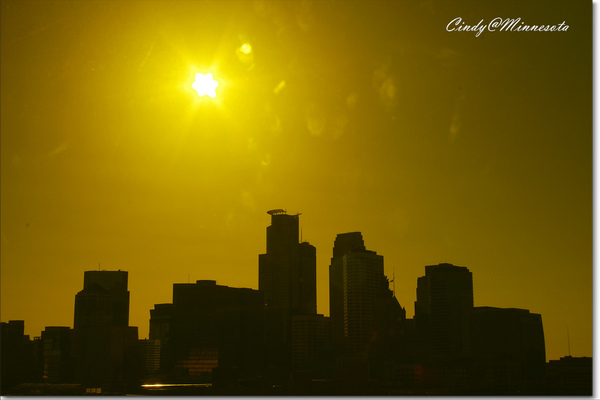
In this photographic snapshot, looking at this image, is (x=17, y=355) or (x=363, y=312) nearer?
(x=17, y=355)

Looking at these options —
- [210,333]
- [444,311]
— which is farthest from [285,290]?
[444,311]

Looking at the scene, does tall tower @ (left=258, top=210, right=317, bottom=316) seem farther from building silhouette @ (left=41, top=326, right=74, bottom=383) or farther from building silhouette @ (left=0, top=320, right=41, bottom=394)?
building silhouette @ (left=0, top=320, right=41, bottom=394)

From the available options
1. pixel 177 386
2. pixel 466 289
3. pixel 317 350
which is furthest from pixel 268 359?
pixel 466 289

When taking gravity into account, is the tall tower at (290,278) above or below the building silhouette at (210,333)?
above

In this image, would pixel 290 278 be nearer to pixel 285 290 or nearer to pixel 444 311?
pixel 285 290

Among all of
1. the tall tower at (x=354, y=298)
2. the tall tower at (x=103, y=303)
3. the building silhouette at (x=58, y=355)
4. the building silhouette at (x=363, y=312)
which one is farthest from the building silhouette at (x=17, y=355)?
the tall tower at (x=354, y=298)

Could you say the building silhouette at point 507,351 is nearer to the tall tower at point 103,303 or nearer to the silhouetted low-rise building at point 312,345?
the silhouetted low-rise building at point 312,345
